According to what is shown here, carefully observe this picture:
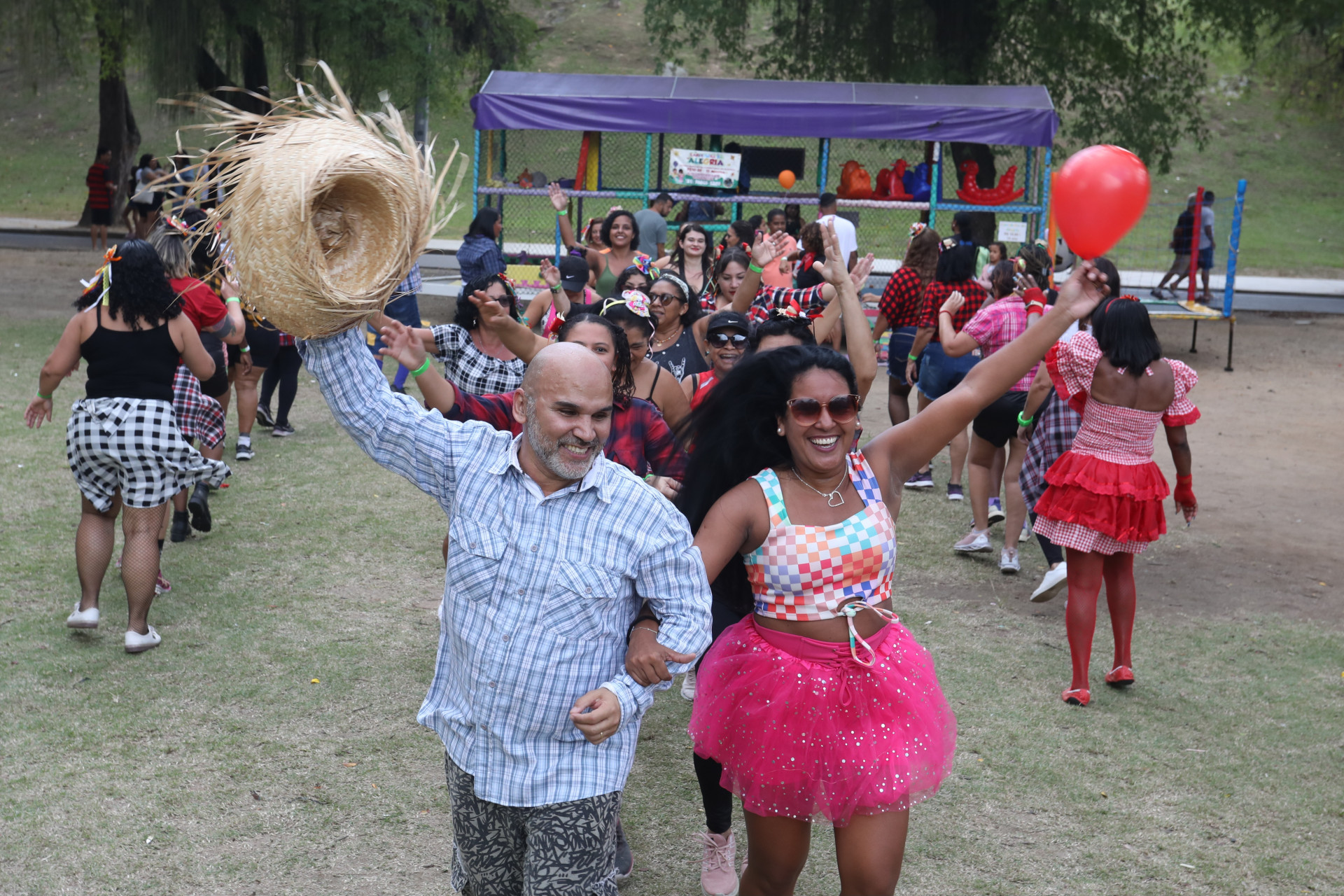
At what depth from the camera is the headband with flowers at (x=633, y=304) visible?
499 centimetres

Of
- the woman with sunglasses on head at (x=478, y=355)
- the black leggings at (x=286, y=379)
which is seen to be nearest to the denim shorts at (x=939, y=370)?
the woman with sunglasses on head at (x=478, y=355)

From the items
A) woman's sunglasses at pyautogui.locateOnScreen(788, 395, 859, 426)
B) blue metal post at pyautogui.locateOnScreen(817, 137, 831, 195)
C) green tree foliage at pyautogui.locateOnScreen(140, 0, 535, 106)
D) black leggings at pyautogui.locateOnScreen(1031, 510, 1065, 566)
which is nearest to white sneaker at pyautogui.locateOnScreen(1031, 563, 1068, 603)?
black leggings at pyautogui.locateOnScreen(1031, 510, 1065, 566)

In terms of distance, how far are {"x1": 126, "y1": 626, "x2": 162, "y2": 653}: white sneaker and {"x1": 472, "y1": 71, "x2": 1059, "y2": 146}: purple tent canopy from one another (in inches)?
444

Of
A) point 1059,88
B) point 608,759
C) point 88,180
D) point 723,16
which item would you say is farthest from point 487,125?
point 608,759

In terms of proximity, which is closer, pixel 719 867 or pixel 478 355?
pixel 719 867

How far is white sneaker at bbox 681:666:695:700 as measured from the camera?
5.32 meters

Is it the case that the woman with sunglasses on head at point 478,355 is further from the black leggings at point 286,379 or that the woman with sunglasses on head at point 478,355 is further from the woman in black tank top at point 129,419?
the black leggings at point 286,379

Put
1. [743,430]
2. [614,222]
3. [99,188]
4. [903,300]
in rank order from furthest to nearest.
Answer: [99,188] < [614,222] < [903,300] < [743,430]

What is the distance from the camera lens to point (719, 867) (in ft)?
12.6

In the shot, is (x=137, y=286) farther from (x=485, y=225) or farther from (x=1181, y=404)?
(x=485, y=225)

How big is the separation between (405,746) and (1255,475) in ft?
26.0

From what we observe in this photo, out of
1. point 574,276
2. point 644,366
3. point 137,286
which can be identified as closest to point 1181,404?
point 644,366

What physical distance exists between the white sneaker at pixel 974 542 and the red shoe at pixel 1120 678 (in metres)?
2.05

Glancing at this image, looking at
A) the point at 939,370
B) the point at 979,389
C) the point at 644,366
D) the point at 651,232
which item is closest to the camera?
the point at 979,389
